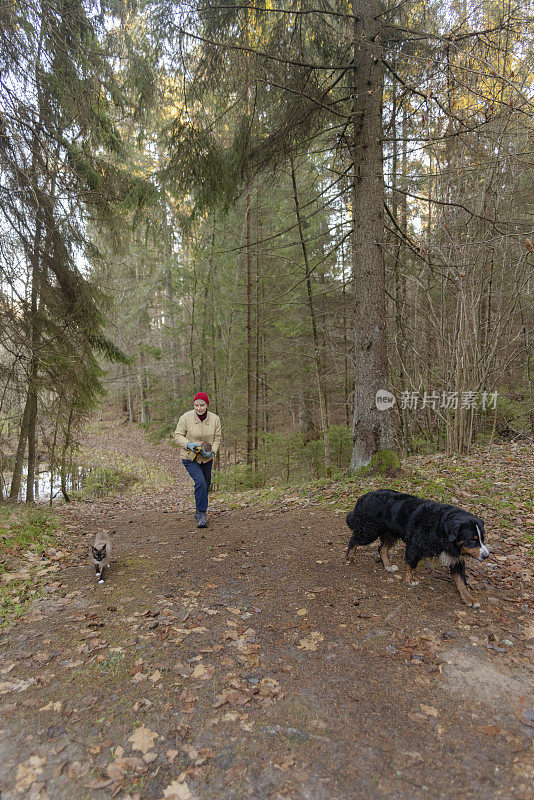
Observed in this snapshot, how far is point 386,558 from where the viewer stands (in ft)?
14.3

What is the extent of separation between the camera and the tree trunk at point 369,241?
6.70 meters

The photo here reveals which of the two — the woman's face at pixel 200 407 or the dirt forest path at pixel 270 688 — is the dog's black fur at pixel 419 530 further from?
the woman's face at pixel 200 407

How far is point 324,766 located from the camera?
2.20 meters

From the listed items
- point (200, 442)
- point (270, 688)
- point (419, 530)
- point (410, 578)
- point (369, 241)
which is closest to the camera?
point (270, 688)

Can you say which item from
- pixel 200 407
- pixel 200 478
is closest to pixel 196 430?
pixel 200 407

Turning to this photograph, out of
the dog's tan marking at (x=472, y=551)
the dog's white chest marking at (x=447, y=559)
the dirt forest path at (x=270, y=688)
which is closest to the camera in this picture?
the dirt forest path at (x=270, y=688)

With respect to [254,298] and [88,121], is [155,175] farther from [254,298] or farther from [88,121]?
[254,298]

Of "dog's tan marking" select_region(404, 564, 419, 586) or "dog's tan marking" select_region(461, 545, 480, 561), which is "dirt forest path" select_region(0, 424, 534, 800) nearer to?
"dog's tan marking" select_region(404, 564, 419, 586)

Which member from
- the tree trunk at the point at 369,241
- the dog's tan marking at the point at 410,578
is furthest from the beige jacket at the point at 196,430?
the dog's tan marking at the point at 410,578

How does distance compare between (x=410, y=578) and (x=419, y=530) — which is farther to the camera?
(x=410, y=578)

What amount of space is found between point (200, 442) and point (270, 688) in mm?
4093

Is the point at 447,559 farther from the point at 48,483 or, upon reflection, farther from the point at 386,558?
the point at 48,483

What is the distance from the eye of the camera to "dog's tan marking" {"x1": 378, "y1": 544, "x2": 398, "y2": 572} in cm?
429

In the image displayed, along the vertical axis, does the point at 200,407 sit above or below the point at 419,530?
above
